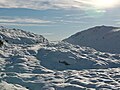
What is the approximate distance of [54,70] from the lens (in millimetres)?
160375

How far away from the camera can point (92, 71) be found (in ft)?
522

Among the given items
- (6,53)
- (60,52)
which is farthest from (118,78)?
(6,53)

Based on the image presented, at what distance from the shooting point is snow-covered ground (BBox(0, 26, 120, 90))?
416 ft

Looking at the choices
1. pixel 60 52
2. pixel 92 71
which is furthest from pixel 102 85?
pixel 60 52

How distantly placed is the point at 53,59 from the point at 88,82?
46.3 metres

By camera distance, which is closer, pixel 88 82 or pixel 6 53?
pixel 88 82

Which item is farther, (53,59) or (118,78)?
(53,59)

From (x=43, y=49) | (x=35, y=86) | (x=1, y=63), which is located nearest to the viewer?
(x=35, y=86)

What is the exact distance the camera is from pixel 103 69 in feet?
550

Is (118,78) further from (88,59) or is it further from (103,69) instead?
(88,59)

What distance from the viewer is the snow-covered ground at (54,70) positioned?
127m

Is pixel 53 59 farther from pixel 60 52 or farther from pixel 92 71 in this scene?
pixel 92 71

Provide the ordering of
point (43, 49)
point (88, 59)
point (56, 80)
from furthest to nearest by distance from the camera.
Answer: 1. point (43, 49)
2. point (88, 59)
3. point (56, 80)

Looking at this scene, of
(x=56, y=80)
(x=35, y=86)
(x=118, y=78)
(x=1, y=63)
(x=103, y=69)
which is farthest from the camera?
(x=103, y=69)
